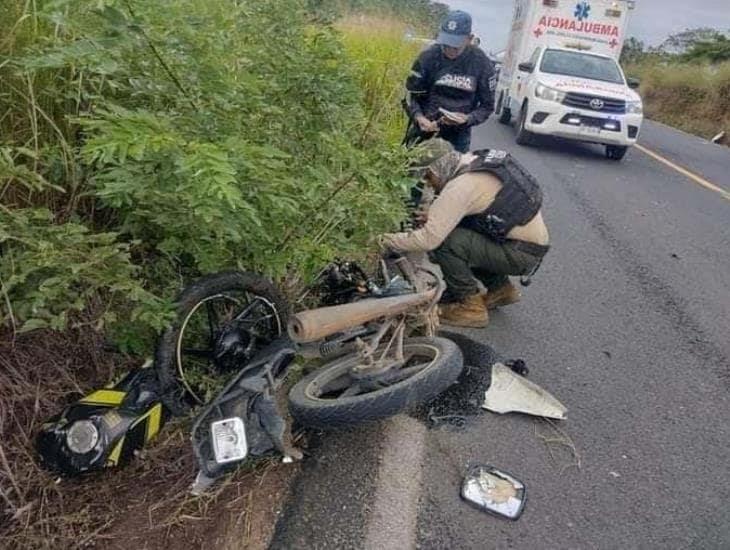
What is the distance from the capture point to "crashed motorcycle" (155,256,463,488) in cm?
244

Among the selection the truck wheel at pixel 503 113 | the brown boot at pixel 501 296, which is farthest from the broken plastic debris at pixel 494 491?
the truck wheel at pixel 503 113

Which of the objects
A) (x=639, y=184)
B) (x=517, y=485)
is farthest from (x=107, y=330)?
(x=639, y=184)

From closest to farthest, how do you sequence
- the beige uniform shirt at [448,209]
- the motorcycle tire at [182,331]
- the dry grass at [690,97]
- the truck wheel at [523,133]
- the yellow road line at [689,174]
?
the motorcycle tire at [182,331]
the beige uniform shirt at [448,209]
the yellow road line at [689,174]
the truck wheel at [523,133]
the dry grass at [690,97]

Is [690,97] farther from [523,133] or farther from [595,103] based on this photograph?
[595,103]

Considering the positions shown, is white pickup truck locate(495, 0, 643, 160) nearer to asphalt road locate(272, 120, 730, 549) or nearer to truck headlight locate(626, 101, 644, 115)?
truck headlight locate(626, 101, 644, 115)

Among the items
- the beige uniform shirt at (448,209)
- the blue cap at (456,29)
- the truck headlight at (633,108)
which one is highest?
the blue cap at (456,29)

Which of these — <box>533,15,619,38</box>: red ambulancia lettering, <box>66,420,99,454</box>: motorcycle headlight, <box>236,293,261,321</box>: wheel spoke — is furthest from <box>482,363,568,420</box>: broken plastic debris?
<box>533,15,619,38</box>: red ambulancia lettering

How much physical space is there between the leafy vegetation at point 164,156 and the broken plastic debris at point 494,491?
1.10m

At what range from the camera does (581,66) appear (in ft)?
37.5

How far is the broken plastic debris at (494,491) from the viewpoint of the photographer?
8.07 feet

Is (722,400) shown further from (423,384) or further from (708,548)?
(423,384)

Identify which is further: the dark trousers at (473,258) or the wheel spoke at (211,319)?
the dark trousers at (473,258)

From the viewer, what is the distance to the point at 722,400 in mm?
3475

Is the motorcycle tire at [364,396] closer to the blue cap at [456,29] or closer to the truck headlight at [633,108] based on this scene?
the blue cap at [456,29]
